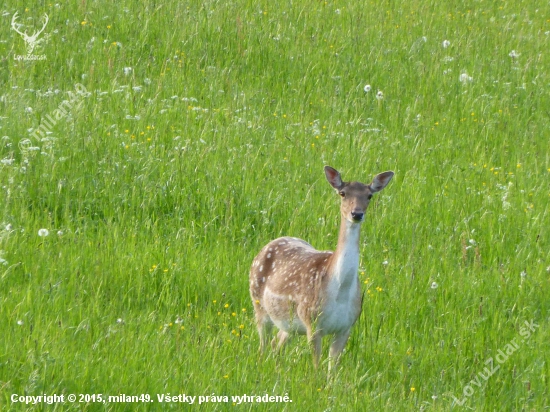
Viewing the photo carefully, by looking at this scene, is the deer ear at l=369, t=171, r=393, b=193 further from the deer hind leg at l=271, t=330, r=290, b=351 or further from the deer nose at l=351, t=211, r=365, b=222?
the deer hind leg at l=271, t=330, r=290, b=351

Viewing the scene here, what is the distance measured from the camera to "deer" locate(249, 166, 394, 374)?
23.6 ft

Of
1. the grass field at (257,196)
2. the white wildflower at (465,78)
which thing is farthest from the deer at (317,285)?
the white wildflower at (465,78)

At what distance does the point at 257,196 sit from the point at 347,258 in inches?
102

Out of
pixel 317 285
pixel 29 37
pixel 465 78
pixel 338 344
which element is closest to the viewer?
pixel 338 344

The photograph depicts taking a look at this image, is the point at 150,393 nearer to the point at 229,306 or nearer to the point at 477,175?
the point at 229,306

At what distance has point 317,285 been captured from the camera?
24.1 feet

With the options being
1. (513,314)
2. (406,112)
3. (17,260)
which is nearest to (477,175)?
(406,112)

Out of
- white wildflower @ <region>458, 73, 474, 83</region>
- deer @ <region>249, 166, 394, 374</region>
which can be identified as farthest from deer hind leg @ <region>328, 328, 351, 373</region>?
white wildflower @ <region>458, 73, 474, 83</region>

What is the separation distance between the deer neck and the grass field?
0.62m

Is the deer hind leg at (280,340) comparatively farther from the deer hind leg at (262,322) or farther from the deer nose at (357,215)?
the deer nose at (357,215)

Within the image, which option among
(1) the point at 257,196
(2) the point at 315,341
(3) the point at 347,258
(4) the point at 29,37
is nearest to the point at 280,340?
(2) the point at 315,341

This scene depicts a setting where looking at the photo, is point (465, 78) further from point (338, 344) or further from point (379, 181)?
point (338, 344)

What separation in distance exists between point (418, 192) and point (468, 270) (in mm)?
1513

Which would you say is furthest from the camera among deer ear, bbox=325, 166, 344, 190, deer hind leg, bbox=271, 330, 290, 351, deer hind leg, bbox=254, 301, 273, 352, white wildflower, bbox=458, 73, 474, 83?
white wildflower, bbox=458, 73, 474, 83
